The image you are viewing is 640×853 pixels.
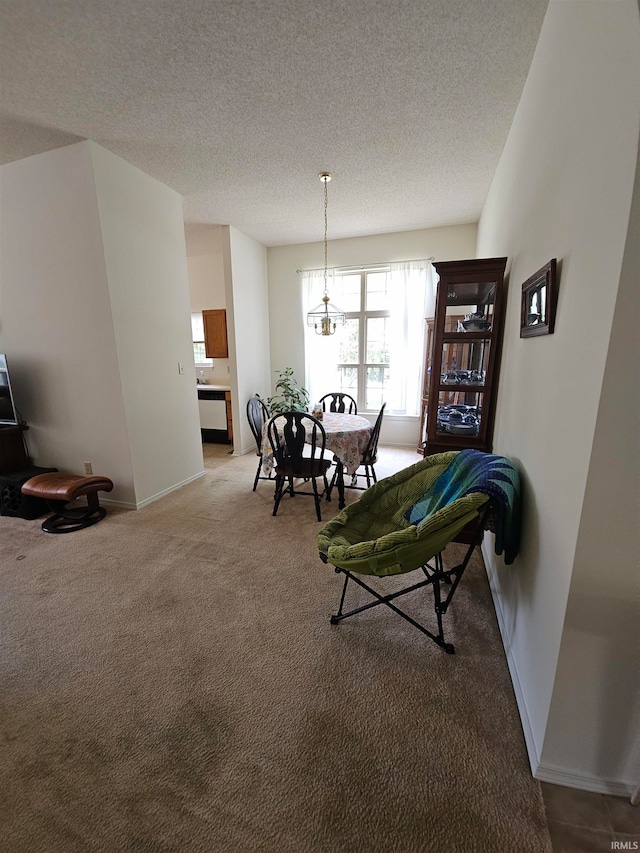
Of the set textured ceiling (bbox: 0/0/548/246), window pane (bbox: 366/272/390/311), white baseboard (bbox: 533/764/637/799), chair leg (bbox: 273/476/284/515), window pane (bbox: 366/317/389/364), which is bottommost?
white baseboard (bbox: 533/764/637/799)

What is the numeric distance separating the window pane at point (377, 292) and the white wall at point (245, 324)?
1.51 metres

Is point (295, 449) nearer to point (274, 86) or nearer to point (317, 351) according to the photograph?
point (274, 86)

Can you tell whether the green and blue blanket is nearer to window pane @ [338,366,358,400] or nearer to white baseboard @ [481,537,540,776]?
white baseboard @ [481,537,540,776]

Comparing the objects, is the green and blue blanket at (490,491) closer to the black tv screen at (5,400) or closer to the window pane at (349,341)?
the window pane at (349,341)

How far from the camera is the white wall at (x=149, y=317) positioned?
2617 mm

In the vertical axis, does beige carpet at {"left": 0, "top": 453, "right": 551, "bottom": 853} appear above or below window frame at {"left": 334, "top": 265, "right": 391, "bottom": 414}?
below

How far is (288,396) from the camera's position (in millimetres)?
4633

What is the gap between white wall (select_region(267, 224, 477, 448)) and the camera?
4.14 metres

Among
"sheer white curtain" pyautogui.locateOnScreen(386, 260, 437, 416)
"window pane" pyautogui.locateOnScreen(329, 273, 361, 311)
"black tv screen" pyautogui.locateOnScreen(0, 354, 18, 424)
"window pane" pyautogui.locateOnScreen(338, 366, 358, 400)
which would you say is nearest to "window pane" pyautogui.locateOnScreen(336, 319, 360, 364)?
"window pane" pyautogui.locateOnScreen(338, 366, 358, 400)

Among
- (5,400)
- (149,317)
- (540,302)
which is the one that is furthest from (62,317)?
(540,302)

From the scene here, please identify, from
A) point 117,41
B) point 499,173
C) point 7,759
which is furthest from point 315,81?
point 7,759

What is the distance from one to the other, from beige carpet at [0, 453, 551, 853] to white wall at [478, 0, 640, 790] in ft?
0.73

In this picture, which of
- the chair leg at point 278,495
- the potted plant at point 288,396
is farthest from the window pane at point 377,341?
the chair leg at point 278,495

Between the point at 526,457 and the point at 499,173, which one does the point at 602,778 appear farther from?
the point at 499,173
